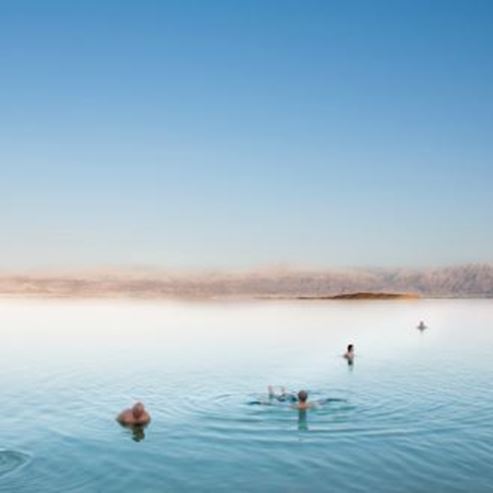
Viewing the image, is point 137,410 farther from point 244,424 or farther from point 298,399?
point 298,399

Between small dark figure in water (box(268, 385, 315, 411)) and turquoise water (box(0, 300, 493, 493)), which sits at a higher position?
small dark figure in water (box(268, 385, 315, 411))

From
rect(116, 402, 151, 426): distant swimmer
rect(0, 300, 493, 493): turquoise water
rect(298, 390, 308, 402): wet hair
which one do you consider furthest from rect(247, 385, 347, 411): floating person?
rect(116, 402, 151, 426): distant swimmer

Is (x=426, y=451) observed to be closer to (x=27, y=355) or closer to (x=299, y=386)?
(x=299, y=386)

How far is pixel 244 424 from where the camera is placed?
38906 millimetres

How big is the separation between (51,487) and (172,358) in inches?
1882

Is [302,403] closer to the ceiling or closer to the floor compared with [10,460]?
closer to the ceiling

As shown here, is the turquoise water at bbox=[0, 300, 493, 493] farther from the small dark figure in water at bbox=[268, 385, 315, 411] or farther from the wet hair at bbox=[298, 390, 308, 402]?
the wet hair at bbox=[298, 390, 308, 402]

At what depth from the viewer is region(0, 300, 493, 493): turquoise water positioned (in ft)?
95.2

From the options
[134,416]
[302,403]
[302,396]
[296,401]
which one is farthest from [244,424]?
[296,401]

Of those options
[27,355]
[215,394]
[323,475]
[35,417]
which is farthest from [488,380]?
[27,355]

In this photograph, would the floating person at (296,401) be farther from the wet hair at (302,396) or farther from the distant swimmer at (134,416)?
the distant swimmer at (134,416)

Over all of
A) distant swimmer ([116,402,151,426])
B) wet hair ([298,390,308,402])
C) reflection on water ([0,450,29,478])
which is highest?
wet hair ([298,390,308,402])

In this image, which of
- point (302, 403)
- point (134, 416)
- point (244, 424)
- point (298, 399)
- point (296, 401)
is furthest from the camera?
point (296, 401)

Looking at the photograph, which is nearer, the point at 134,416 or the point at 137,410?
the point at 137,410
